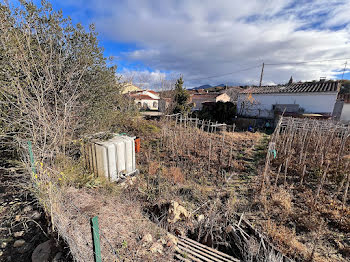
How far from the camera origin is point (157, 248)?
8.39 feet

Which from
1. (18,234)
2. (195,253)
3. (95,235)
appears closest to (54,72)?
(18,234)

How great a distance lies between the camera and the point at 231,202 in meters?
4.17

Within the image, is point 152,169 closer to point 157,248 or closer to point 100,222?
point 100,222

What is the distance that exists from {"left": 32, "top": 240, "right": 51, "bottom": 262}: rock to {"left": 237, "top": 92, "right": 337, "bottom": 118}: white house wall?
19418mm

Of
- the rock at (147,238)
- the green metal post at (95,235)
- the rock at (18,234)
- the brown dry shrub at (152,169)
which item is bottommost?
the rock at (18,234)

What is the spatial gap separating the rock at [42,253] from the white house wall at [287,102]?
19418 mm

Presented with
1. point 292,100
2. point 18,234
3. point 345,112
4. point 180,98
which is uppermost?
point 292,100

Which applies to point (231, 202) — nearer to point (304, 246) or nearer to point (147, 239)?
point (304, 246)

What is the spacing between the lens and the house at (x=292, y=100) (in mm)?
14289

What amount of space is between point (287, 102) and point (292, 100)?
0.44 metres

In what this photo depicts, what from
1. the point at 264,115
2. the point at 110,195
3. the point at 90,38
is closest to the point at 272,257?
the point at 110,195

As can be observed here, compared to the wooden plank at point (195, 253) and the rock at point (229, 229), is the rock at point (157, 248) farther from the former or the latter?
the rock at point (229, 229)

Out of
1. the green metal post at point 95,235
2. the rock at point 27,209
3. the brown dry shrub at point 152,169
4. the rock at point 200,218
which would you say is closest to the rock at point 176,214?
the rock at point 200,218

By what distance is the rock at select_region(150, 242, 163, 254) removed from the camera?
2.49 m
